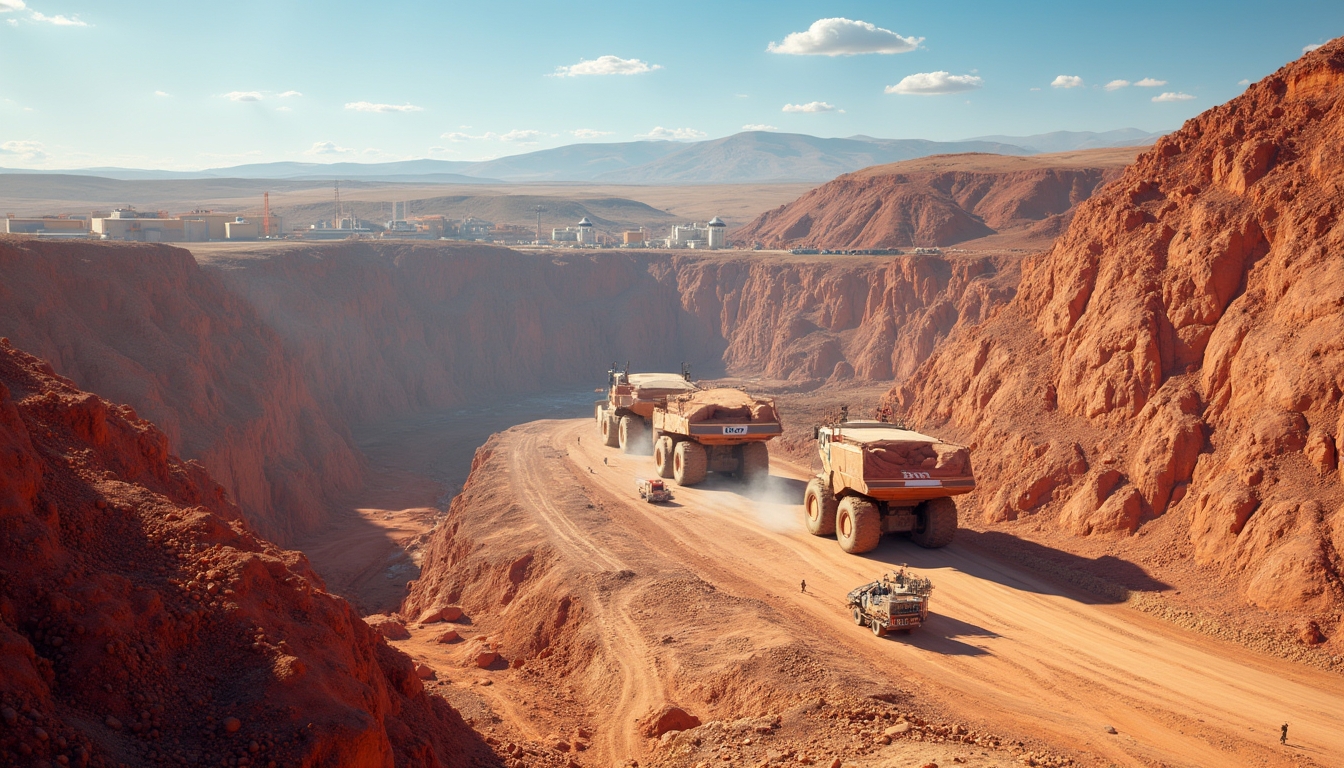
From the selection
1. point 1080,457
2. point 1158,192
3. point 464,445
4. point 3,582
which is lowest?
point 464,445

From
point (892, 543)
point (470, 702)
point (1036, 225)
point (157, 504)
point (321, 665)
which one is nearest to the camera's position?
point (321, 665)

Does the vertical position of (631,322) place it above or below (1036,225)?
below

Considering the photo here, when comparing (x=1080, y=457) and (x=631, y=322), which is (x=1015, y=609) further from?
(x=631, y=322)

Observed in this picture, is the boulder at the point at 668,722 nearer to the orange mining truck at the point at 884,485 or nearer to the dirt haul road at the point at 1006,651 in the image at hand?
the dirt haul road at the point at 1006,651

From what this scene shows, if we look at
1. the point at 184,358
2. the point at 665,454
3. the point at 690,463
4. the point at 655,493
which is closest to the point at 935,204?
the point at 665,454

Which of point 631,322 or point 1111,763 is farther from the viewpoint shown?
point 631,322

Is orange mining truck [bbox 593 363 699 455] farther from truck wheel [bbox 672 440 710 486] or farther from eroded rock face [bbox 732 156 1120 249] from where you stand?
eroded rock face [bbox 732 156 1120 249]

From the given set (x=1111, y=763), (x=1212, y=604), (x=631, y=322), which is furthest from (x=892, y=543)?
(x=631, y=322)

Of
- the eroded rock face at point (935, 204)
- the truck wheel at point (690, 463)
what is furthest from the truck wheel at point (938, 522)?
the eroded rock face at point (935, 204)
